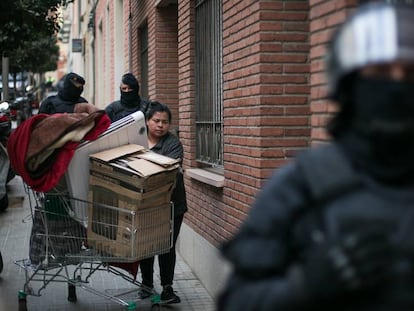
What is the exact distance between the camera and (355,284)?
148 cm

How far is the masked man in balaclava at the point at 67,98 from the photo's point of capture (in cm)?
709

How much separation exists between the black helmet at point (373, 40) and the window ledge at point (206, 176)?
4.33 meters

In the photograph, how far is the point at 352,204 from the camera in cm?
156

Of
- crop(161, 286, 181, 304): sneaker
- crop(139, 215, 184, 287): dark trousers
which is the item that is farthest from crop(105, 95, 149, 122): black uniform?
crop(161, 286, 181, 304): sneaker

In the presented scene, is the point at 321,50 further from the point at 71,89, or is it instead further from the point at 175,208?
the point at 71,89

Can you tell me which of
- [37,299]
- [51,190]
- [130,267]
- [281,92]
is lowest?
[37,299]

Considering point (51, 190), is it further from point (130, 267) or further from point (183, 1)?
point (183, 1)

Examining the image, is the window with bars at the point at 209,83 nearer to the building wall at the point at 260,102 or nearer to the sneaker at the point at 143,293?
the building wall at the point at 260,102

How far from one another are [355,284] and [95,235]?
3.61m

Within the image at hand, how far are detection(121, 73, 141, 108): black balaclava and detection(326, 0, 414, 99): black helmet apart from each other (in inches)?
219

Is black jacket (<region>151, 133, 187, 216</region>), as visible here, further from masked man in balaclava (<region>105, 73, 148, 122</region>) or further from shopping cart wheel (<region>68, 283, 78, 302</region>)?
masked man in balaclava (<region>105, 73, 148, 122</region>)

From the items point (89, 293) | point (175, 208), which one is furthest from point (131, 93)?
point (89, 293)

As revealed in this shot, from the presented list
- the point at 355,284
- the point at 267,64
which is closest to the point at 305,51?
the point at 267,64

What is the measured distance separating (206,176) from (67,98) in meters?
1.80
